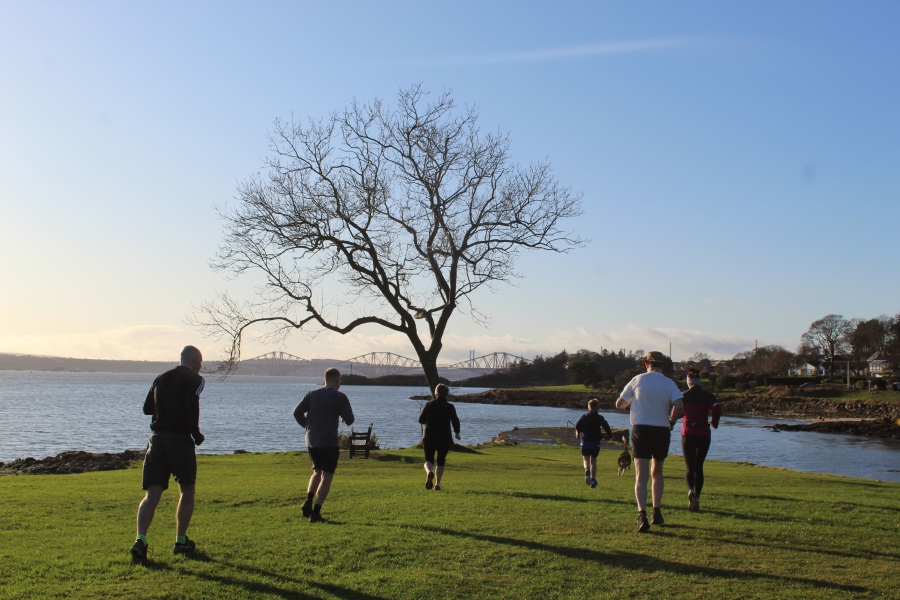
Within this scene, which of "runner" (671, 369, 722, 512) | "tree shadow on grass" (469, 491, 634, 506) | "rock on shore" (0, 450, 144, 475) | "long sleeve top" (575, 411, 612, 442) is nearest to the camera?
"runner" (671, 369, 722, 512)

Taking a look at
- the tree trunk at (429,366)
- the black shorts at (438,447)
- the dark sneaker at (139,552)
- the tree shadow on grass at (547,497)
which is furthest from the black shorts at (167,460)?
the tree trunk at (429,366)

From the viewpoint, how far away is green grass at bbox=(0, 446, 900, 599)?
5969mm

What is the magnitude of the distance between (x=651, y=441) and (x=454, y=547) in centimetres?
256

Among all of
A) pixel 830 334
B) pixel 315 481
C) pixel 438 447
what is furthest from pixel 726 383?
pixel 315 481

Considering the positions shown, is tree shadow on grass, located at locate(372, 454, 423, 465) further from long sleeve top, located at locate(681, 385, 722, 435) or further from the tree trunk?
long sleeve top, located at locate(681, 385, 722, 435)

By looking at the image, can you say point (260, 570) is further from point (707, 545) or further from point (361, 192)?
point (361, 192)

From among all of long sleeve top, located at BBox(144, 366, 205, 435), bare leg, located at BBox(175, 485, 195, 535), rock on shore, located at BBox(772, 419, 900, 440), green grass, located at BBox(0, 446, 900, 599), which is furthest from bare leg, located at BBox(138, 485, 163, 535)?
rock on shore, located at BBox(772, 419, 900, 440)

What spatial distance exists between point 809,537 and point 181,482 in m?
6.82

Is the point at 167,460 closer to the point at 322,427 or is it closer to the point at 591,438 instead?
the point at 322,427

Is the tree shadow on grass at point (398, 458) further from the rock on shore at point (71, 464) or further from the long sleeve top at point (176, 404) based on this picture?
the long sleeve top at point (176, 404)

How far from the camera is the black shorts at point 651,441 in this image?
26.8 feet

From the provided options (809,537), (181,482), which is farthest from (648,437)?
(181,482)

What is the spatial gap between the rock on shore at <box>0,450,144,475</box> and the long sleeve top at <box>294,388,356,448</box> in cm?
1786

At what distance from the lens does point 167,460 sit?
22.1 ft
